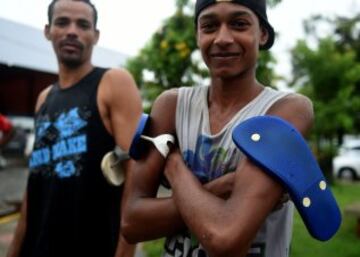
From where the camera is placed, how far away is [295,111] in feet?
4.78

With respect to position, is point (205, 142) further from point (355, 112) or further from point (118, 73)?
point (355, 112)

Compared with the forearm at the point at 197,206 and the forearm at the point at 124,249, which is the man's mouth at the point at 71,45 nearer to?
the forearm at the point at 124,249

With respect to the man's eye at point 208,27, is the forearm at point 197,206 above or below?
below

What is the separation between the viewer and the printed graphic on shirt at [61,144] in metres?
2.19

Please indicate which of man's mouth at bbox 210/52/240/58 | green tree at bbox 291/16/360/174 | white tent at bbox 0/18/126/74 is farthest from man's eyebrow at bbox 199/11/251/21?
white tent at bbox 0/18/126/74

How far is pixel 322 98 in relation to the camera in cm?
1284

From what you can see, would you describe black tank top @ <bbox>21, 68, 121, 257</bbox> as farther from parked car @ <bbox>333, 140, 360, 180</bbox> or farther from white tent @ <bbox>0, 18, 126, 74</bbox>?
parked car @ <bbox>333, 140, 360, 180</bbox>

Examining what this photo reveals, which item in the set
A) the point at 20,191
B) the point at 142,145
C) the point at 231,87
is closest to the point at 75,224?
the point at 142,145

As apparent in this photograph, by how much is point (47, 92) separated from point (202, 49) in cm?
131

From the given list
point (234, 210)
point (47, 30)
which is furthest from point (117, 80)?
point (234, 210)

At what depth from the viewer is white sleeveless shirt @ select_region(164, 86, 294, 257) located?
144 cm

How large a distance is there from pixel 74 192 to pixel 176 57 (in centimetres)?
316

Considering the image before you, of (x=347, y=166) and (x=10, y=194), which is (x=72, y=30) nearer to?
(x=10, y=194)

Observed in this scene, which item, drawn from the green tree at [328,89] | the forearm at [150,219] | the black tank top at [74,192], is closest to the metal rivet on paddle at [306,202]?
the forearm at [150,219]
